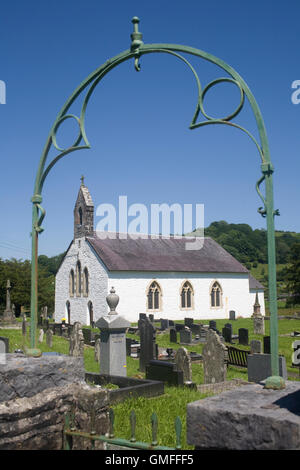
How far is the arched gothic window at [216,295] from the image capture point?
3900cm

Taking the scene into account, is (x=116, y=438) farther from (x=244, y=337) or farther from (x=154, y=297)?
(x=154, y=297)

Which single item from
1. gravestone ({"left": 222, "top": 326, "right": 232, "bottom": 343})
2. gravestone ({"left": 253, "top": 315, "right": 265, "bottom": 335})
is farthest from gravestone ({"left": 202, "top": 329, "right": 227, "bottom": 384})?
gravestone ({"left": 253, "top": 315, "right": 265, "bottom": 335})

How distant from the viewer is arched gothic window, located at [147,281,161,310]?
3572 centimetres

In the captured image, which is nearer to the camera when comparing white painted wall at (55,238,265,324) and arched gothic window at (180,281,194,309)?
white painted wall at (55,238,265,324)

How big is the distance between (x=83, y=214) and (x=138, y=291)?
7912 millimetres

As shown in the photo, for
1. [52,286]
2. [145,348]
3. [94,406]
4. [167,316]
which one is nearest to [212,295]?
[167,316]

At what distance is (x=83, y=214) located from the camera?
37.1 metres

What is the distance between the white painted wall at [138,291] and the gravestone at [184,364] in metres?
21.7

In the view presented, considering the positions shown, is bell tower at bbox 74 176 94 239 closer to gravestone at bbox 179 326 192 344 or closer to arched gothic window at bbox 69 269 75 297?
arched gothic window at bbox 69 269 75 297

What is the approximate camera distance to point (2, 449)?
3.85 m

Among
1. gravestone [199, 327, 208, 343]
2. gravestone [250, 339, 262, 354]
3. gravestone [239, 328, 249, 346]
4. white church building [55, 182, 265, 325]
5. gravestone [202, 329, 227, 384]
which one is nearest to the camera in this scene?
gravestone [202, 329, 227, 384]

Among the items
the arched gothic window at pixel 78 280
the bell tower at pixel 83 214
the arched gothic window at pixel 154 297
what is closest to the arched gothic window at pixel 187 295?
the arched gothic window at pixel 154 297

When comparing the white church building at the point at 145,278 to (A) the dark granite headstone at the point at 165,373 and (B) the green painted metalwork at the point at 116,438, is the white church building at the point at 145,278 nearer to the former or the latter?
(A) the dark granite headstone at the point at 165,373
